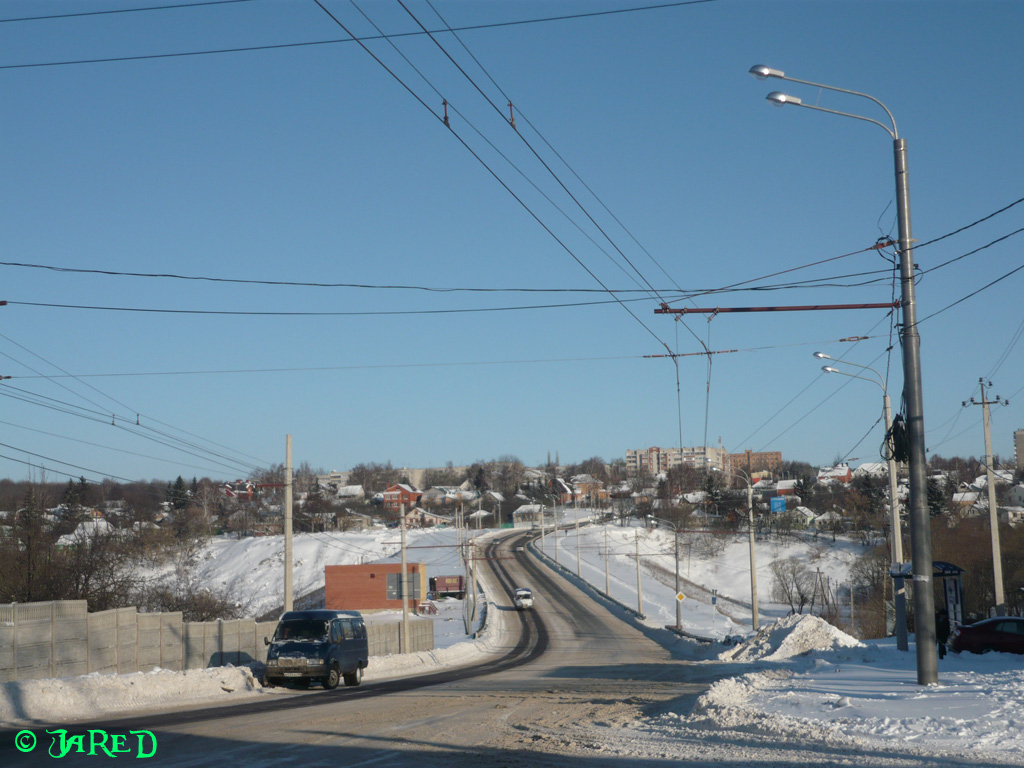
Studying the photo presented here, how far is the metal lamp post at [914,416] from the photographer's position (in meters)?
14.4

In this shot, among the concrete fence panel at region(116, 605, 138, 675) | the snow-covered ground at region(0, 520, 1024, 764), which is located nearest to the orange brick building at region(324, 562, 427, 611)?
the snow-covered ground at region(0, 520, 1024, 764)

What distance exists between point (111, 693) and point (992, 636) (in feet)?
74.1

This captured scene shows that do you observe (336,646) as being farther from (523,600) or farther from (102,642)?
(523,600)

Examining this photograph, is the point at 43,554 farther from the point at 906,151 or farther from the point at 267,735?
the point at 906,151

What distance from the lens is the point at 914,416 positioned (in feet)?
49.1

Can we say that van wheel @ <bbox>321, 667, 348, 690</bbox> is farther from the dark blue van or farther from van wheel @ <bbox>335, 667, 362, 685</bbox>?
van wheel @ <bbox>335, 667, 362, 685</bbox>

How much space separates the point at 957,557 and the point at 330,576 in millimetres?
58188

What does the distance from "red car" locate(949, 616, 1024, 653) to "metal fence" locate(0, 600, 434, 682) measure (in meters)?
23.7

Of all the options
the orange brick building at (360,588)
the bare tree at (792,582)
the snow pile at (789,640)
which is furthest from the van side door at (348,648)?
the bare tree at (792,582)

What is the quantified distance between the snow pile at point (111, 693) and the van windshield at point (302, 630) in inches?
59.1

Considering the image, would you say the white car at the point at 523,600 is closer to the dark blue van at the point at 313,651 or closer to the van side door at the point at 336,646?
the dark blue van at the point at 313,651

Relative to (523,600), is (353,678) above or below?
above

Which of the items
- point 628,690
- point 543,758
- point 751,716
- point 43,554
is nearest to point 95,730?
point 543,758

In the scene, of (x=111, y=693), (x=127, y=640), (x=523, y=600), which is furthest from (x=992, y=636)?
(x=523, y=600)
